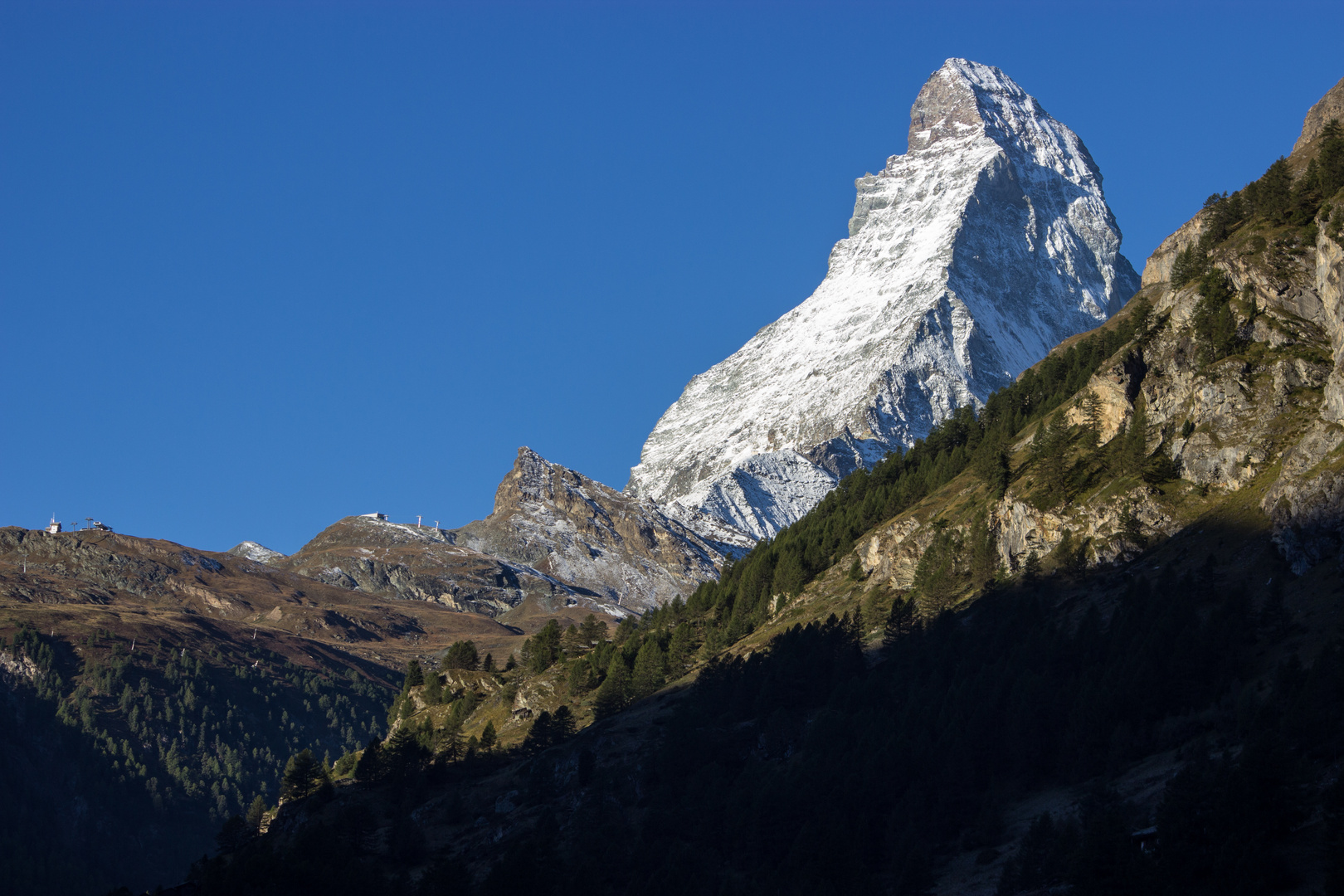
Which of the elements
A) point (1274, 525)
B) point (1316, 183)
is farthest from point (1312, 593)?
point (1316, 183)

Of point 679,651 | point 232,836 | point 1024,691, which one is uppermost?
point 679,651

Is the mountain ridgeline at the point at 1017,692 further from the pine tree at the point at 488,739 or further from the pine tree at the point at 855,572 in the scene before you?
the pine tree at the point at 488,739

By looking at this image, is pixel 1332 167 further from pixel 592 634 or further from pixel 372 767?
pixel 372 767

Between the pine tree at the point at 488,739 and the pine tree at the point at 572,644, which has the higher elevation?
the pine tree at the point at 572,644

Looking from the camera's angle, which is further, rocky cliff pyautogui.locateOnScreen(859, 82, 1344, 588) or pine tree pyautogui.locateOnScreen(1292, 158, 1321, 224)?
pine tree pyautogui.locateOnScreen(1292, 158, 1321, 224)

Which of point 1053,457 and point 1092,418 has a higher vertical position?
point 1092,418

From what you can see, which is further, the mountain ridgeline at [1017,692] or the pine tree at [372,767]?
the pine tree at [372,767]

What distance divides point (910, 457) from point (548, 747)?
7545cm

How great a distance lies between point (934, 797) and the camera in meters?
99.1

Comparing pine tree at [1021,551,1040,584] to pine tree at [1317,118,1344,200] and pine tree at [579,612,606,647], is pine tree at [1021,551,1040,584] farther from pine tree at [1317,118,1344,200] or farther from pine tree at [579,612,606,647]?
pine tree at [579,612,606,647]

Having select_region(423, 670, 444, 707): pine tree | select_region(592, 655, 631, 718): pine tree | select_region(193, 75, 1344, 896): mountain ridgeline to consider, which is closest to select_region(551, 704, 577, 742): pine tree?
select_region(193, 75, 1344, 896): mountain ridgeline

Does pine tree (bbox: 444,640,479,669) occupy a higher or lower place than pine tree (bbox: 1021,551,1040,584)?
higher

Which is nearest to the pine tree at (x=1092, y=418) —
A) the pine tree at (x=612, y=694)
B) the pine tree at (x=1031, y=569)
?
the pine tree at (x=1031, y=569)

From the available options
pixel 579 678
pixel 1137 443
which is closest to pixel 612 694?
pixel 579 678
